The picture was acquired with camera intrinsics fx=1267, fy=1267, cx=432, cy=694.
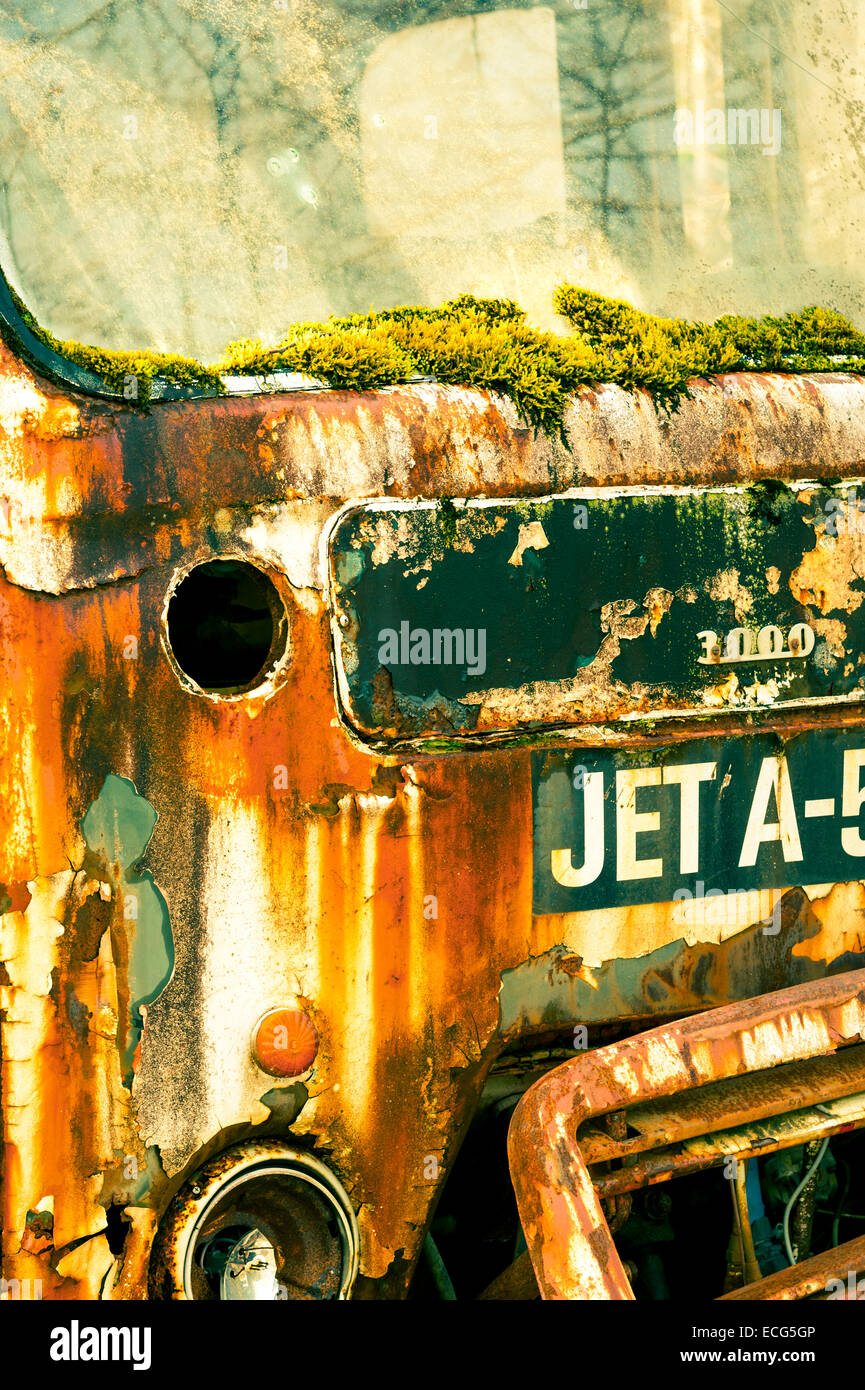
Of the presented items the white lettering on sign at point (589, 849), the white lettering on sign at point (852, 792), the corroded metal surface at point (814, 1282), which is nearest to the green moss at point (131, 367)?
Answer: the white lettering on sign at point (589, 849)

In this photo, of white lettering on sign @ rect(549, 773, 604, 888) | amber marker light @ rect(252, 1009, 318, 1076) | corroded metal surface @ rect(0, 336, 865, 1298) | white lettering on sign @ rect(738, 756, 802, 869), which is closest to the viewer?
corroded metal surface @ rect(0, 336, 865, 1298)

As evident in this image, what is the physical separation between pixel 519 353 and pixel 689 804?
30.6 inches

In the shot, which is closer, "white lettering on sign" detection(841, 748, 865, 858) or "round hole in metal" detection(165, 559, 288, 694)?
"round hole in metal" detection(165, 559, 288, 694)

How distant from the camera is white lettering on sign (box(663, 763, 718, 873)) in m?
2.05

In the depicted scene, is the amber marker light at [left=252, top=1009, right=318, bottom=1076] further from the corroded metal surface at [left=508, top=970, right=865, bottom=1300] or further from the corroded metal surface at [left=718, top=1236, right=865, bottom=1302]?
the corroded metal surface at [left=718, top=1236, right=865, bottom=1302]

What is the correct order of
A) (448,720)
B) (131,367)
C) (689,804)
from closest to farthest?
→ (131,367) < (448,720) < (689,804)

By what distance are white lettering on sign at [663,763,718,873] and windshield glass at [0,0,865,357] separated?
79 centimetres

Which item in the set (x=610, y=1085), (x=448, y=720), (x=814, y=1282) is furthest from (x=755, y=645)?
(x=814, y=1282)

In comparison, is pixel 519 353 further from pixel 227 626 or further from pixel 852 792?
pixel 852 792

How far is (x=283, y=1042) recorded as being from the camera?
6.14ft

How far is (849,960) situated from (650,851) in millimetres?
482

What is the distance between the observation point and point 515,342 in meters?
2.05

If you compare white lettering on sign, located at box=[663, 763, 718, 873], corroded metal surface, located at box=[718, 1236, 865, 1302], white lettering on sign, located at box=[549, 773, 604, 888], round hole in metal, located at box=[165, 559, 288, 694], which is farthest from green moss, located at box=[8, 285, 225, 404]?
corroded metal surface, located at box=[718, 1236, 865, 1302]

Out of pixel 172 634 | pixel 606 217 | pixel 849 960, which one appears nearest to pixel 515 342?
pixel 606 217
